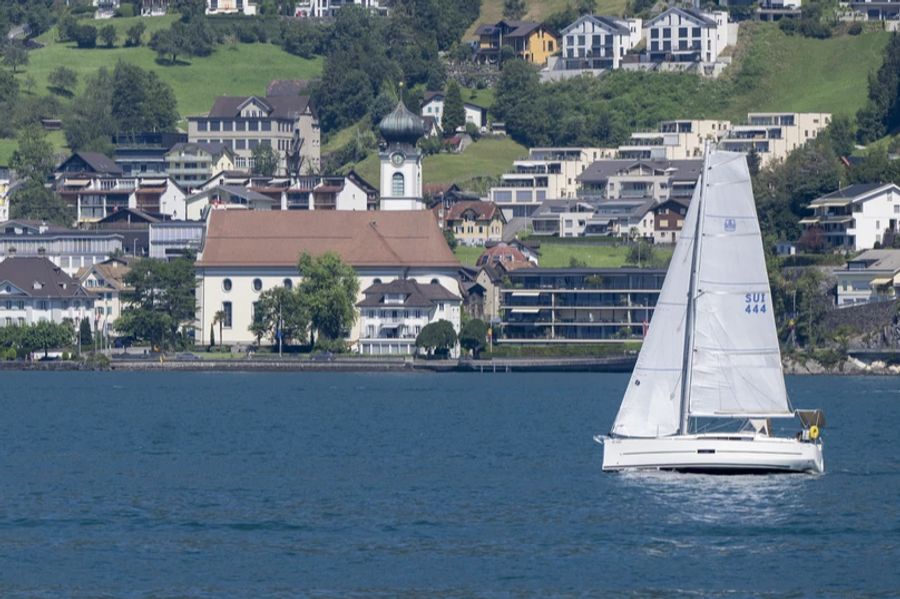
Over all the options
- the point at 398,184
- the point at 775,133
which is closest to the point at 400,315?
the point at 398,184

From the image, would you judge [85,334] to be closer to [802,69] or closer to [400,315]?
[400,315]

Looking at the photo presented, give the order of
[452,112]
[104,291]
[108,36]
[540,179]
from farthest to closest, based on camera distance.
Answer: [108,36]
[452,112]
[540,179]
[104,291]

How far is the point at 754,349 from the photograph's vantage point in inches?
1810

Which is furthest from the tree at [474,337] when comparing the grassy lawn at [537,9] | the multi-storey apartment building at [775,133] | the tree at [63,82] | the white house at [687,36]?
the grassy lawn at [537,9]

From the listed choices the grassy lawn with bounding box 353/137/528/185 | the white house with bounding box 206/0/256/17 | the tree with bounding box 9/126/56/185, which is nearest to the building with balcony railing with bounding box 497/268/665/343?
the grassy lawn with bounding box 353/137/528/185

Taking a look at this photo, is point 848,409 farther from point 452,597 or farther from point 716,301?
point 452,597

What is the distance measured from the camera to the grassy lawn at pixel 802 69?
158 m

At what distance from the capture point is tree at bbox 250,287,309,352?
11450 centimetres

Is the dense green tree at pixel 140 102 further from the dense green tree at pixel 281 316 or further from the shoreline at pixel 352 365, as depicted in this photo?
the shoreline at pixel 352 365

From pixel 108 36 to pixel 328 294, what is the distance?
70096mm

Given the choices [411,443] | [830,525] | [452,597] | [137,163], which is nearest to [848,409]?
[411,443]

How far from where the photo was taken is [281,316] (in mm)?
114875

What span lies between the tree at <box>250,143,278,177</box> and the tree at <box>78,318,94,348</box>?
4053cm

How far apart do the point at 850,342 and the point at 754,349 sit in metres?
63.8
